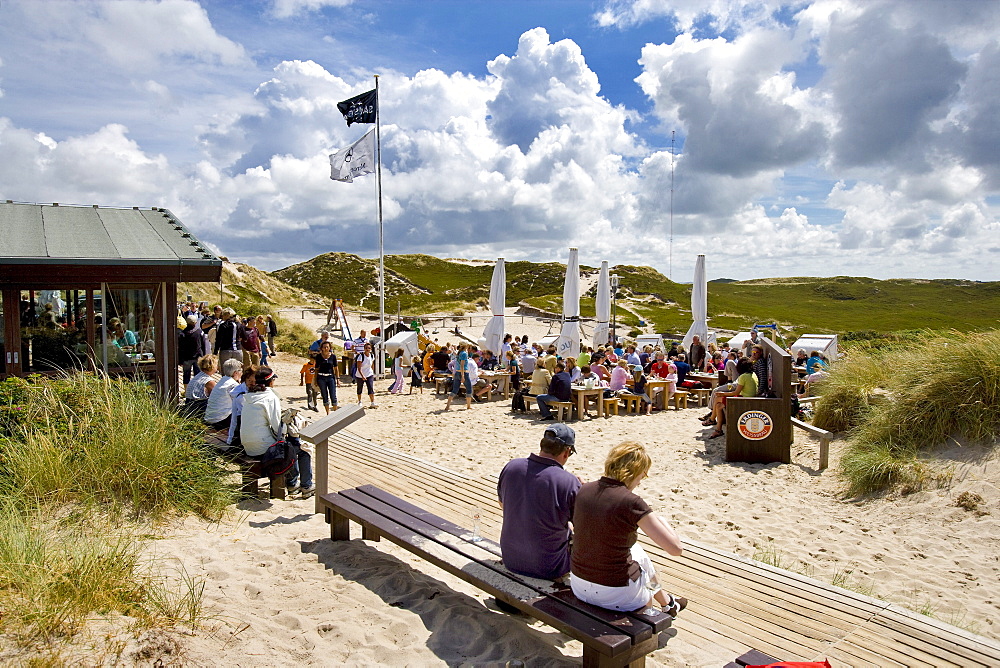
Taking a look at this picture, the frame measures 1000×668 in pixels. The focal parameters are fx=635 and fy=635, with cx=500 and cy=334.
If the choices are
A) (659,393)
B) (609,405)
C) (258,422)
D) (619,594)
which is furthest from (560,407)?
(619,594)

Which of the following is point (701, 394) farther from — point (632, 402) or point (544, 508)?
point (544, 508)

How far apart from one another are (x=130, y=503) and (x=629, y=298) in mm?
68655

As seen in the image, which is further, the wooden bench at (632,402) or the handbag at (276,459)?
the wooden bench at (632,402)

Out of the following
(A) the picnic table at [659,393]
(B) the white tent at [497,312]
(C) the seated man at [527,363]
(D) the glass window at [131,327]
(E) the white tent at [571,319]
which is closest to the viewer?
(D) the glass window at [131,327]

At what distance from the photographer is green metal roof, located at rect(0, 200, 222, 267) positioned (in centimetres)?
775

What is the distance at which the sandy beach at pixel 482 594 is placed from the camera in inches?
141

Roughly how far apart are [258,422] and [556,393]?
6.53 meters

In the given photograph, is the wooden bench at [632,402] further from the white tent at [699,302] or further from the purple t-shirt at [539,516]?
the purple t-shirt at [539,516]

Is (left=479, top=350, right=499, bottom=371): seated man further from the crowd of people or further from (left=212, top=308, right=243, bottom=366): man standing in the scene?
the crowd of people

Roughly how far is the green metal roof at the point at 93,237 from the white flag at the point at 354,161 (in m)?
8.00

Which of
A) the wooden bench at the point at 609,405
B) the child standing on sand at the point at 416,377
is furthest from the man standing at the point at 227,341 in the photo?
the wooden bench at the point at 609,405

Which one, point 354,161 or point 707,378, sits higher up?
point 354,161

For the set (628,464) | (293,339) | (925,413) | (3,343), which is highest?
(3,343)

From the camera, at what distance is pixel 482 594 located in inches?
177
